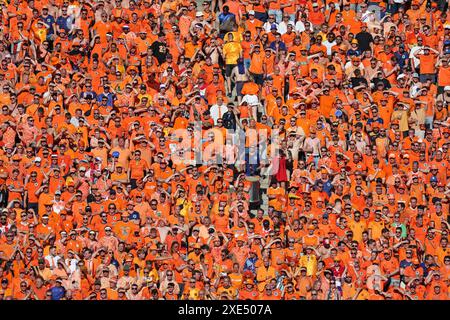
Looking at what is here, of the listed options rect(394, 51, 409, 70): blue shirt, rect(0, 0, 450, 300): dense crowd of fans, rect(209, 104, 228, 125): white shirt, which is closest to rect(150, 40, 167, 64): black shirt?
rect(0, 0, 450, 300): dense crowd of fans

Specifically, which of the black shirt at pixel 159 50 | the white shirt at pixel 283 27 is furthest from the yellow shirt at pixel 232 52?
the black shirt at pixel 159 50

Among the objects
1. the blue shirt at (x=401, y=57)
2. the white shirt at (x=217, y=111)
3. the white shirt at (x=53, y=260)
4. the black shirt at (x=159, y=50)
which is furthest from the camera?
the blue shirt at (x=401, y=57)

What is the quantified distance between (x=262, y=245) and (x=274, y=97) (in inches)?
146

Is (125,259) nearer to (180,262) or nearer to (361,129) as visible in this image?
(180,262)

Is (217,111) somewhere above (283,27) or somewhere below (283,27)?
below

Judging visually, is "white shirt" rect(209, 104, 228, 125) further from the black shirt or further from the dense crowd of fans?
the black shirt

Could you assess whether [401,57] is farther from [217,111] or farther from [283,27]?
[217,111]

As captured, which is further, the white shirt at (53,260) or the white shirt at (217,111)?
the white shirt at (217,111)

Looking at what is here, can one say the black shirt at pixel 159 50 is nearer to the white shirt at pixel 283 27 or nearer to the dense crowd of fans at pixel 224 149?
the dense crowd of fans at pixel 224 149

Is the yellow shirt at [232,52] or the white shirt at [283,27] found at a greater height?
the white shirt at [283,27]

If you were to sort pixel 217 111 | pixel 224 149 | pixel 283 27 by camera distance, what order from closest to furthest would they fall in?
pixel 224 149
pixel 217 111
pixel 283 27

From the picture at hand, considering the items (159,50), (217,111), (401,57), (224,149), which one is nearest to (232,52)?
(159,50)

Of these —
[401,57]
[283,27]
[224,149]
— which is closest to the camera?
[224,149]

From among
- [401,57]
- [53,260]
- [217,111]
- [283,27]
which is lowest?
[53,260]
